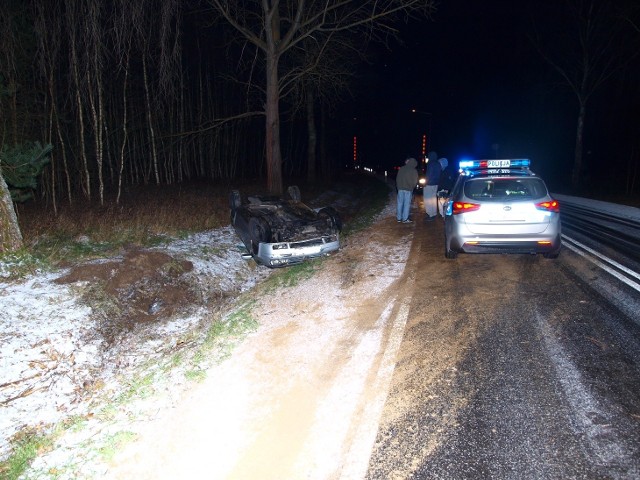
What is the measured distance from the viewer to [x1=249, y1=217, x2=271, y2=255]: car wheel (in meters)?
7.97

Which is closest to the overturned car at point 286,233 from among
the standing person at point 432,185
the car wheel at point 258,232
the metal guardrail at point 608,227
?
the car wheel at point 258,232

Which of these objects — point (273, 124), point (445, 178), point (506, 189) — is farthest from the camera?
point (273, 124)

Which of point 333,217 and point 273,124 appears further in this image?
point 273,124

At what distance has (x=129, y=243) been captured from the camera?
8.57 meters

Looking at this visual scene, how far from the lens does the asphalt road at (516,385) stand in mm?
2789

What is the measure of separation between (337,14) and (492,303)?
12092 mm

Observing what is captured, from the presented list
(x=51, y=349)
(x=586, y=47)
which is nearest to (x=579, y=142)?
(x=586, y=47)

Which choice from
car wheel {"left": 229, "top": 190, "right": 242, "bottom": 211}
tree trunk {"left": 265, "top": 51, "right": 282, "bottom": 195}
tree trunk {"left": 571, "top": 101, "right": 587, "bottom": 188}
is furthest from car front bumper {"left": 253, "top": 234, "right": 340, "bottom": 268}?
tree trunk {"left": 571, "top": 101, "right": 587, "bottom": 188}

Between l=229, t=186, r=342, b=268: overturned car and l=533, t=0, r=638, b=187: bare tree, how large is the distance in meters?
25.4

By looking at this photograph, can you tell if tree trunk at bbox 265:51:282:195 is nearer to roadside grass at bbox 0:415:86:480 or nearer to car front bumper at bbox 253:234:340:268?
car front bumper at bbox 253:234:340:268

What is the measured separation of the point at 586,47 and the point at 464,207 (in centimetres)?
2699

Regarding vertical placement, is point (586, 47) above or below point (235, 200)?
Result: above

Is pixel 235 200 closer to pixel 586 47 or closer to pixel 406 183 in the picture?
pixel 406 183

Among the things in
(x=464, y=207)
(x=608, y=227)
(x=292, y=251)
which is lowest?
(x=608, y=227)
